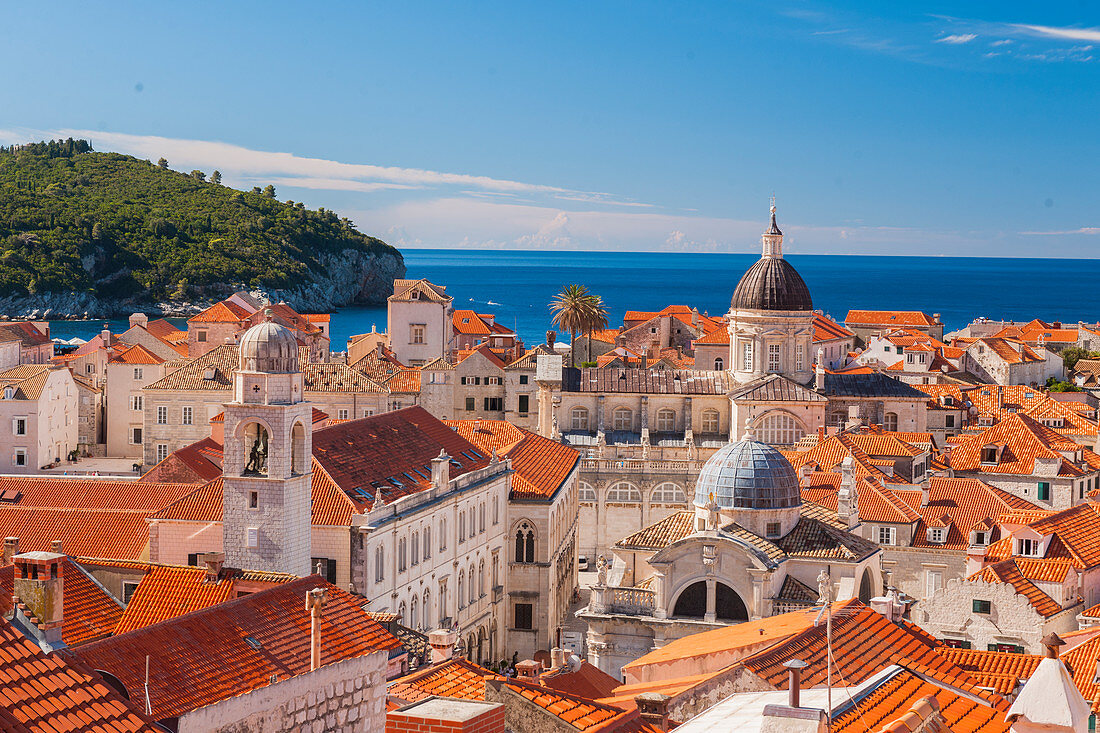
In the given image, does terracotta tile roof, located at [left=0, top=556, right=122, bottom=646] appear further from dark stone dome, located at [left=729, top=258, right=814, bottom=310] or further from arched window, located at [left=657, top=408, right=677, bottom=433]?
dark stone dome, located at [left=729, top=258, right=814, bottom=310]

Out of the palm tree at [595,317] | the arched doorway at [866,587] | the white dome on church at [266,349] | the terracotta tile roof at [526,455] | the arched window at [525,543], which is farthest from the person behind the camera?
the palm tree at [595,317]

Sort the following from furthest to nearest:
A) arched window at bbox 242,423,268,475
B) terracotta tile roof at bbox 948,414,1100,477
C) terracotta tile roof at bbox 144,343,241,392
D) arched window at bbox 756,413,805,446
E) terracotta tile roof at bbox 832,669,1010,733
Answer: terracotta tile roof at bbox 144,343,241,392 → arched window at bbox 756,413,805,446 → terracotta tile roof at bbox 948,414,1100,477 → arched window at bbox 242,423,268,475 → terracotta tile roof at bbox 832,669,1010,733

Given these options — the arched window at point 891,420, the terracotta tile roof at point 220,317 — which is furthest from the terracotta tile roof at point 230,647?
the terracotta tile roof at point 220,317

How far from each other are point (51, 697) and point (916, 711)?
8.33 meters

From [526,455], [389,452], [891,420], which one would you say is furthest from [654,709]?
[891,420]

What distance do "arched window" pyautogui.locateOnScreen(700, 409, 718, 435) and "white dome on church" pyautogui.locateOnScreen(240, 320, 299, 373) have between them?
41.4 metres

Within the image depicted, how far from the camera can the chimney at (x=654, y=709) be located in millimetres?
20828

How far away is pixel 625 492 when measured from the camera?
65375 millimetres

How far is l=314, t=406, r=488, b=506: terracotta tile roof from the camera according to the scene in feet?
137

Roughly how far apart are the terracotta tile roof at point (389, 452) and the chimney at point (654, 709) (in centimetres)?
1917

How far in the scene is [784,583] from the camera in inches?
1535

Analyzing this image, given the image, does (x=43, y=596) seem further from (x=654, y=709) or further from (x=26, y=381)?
(x=26, y=381)

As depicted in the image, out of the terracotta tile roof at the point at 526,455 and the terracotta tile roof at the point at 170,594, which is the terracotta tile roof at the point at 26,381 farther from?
the terracotta tile roof at the point at 170,594

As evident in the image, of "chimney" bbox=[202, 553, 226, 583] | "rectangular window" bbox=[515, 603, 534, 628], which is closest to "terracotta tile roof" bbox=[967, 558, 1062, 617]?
"rectangular window" bbox=[515, 603, 534, 628]
